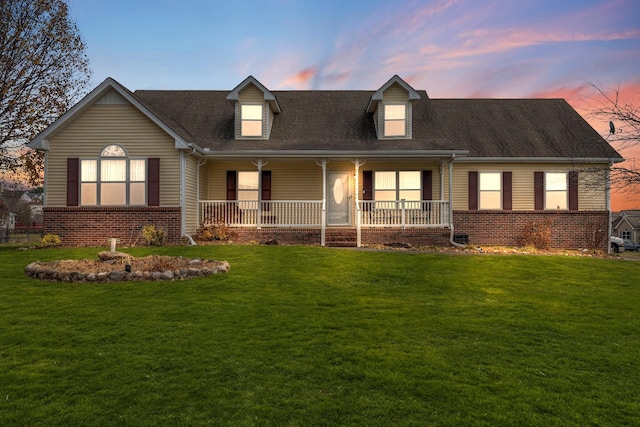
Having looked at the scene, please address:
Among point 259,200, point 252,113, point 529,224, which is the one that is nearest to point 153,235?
point 259,200

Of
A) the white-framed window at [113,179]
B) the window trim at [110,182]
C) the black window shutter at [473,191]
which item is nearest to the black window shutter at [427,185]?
the black window shutter at [473,191]

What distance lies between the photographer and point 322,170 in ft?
57.6

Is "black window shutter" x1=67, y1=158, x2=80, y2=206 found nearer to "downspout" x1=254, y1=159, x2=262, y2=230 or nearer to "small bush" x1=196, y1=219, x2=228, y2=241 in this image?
"small bush" x1=196, y1=219, x2=228, y2=241

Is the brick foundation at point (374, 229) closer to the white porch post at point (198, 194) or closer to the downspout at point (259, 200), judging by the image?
the downspout at point (259, 200)

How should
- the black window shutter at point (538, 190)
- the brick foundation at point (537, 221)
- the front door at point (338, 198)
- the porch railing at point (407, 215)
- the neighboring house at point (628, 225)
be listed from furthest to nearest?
1. the neighboring house at point (628, 225)
2. the front door at point (338, 198)
3. the black window shutter at point (538, 190)
4. the brick foundation at point (537, 221)
5. the porch railing at point (407, 215)

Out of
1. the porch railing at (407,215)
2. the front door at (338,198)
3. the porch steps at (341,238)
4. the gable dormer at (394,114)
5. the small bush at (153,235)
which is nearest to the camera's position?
the small bush at (153,235)

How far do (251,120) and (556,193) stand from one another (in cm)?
1352

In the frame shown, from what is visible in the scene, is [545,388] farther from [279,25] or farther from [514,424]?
[279,25]

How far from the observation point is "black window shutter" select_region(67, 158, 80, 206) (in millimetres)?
14883

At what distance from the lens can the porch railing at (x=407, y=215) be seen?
16.1 metres

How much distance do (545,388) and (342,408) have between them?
2191 millimetres

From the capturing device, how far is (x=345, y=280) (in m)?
9.63

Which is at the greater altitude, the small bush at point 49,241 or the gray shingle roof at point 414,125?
the gray shingle roof at point 414,125

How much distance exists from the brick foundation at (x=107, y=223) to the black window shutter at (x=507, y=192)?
13.2 meters
